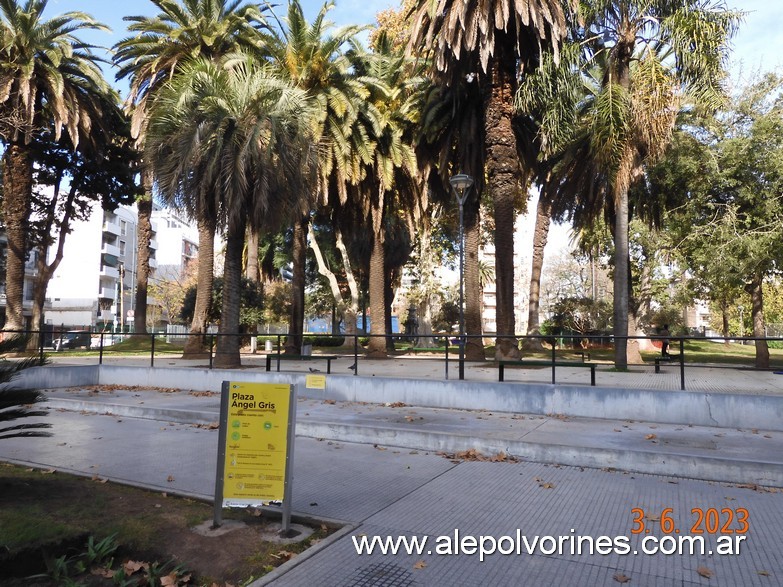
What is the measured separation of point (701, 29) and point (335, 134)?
12670 millimetres

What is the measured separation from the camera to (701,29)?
15945mm

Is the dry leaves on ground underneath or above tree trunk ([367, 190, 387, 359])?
underneath

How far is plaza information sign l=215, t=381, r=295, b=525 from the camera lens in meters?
4.79

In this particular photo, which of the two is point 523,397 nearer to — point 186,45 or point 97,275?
point 186,45

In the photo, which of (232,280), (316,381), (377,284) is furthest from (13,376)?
(377,284)

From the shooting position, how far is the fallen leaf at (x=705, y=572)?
13.0 ft

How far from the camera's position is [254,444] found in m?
4.86

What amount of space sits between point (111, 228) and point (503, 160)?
66.4 m

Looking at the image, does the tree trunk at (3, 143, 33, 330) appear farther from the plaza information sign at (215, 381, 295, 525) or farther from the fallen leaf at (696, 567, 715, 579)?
the fallen leaf at (696, 567, 715, 579)

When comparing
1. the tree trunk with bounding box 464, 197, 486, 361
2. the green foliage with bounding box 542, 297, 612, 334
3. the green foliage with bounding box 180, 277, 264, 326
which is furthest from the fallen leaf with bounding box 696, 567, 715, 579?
the green foliage with bounding box 542, 297, 612, 334

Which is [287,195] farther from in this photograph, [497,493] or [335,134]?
[497,493]

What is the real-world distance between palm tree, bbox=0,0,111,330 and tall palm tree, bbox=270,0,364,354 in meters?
8.35

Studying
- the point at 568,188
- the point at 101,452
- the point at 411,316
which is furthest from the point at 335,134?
the point at 411,316

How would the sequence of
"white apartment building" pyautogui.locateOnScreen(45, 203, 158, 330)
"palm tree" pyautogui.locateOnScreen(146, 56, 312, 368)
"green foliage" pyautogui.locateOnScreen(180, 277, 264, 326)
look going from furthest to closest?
"white apartment building" pyautogui.locateOnScreen(45, 203, 158, 330)
"green foliage" pyautogui.locateOnScreen(180, 277, 264, 326)
"palm tree" pyautogui.locateOnScreen(146, 56, 312, 368)
